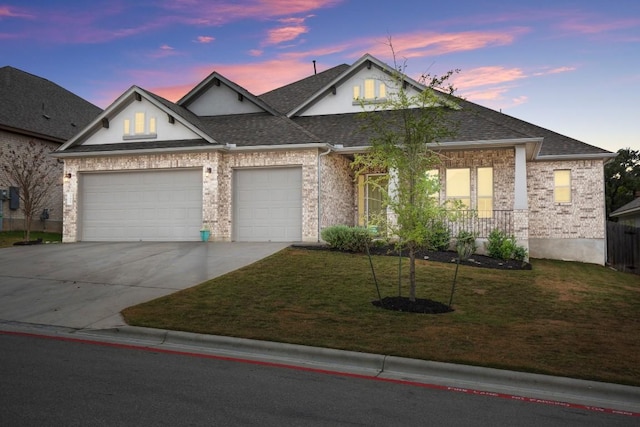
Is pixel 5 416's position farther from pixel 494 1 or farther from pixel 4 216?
pixel 4 216

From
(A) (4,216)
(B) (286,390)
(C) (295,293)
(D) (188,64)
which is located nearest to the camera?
(B) (286,390)

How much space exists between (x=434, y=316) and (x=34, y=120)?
24764 mm

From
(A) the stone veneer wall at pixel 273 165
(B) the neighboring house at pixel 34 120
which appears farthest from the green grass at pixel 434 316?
(B) the neighboring house at pixel 34 120

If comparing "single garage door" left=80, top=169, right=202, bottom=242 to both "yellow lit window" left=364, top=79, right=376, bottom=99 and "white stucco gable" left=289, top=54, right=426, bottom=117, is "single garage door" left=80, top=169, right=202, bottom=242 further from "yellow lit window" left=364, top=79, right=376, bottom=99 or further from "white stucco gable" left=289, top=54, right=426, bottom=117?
"yellow lit window" left=364, top=79, right=376, bottom=99

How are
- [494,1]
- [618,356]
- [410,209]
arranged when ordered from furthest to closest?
[494,1] < [410,209] < [618,356]

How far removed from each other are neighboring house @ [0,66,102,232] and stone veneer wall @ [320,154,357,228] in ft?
50.0

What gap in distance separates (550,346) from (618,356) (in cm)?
87

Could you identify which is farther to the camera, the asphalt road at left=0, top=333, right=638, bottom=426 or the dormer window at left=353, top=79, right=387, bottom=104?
the dormer window at left=353, top=79, right=387, bottom=104

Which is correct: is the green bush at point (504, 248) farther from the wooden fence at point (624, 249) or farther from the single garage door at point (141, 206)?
the single garage door at point (141, 206)

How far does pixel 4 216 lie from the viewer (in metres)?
24.4

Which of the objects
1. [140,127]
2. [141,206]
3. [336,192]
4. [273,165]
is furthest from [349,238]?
[140,127]

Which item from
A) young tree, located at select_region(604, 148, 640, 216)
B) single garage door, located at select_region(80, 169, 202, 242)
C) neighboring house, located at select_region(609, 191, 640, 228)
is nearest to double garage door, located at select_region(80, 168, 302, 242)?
single garage door, located at select_region(80, 169, 202, 242)

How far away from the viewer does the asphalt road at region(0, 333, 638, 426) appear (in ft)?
15.8

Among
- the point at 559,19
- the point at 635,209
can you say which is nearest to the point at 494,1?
the point at 559,19
